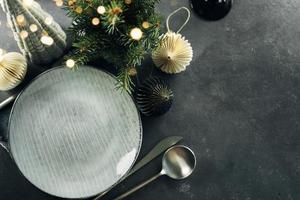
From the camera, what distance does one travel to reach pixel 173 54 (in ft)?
2.57

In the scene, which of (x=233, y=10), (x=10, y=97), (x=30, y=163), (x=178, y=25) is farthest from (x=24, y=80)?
(x=233, y=10)

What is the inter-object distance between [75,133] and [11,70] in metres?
0.14

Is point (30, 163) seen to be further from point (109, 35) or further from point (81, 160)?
point (109, 35)

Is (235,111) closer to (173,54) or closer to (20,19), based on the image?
(173,54)

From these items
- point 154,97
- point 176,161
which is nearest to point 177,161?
point 176,161

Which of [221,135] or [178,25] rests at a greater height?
[178,25]

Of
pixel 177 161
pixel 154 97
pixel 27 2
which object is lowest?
pixel 177 161

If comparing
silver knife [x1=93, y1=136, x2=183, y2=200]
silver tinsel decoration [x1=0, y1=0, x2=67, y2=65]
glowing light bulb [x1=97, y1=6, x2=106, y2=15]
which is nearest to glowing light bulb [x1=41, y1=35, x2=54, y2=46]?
silver tinsel decoration [x1=0, y1=0, x2=67, y2=65]

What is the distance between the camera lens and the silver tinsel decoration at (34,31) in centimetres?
64

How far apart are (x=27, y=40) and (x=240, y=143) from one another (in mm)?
396

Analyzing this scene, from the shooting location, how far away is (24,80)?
810 millimetres

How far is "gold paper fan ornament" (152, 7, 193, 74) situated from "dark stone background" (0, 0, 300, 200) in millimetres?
35

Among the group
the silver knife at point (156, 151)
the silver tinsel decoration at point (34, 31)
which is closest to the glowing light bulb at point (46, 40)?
the silver tinsel decoration at point (34, 31)

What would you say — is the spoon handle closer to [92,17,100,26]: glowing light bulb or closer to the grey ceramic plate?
the grey ceramic plate
